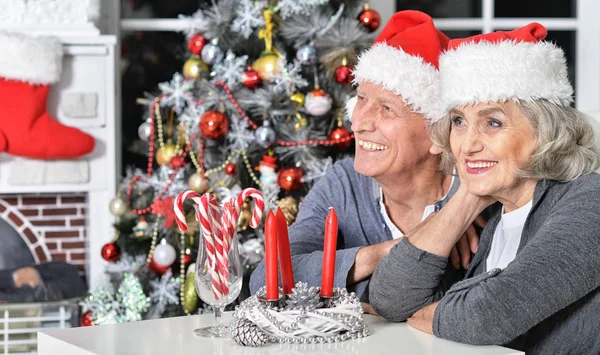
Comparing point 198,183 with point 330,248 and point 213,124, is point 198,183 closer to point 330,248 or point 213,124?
point 213,124

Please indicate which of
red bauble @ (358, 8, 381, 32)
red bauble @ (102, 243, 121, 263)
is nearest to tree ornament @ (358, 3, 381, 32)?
red bauble @ (358, 8, 381, 32)

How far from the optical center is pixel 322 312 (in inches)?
67.1

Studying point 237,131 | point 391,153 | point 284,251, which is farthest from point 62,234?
point 284,251

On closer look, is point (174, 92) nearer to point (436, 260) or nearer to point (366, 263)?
point (366, 263)

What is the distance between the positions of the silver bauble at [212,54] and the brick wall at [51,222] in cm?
72

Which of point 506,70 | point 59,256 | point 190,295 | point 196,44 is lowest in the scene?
point 190,295

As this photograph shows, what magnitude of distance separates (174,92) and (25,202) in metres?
0.72

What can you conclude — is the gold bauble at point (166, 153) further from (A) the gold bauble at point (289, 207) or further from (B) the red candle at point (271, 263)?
(B) the red candle at point (271, 263)

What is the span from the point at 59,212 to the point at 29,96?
48cm

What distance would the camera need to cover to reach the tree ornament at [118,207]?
343 centimetres

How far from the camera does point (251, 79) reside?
3342 millimetres

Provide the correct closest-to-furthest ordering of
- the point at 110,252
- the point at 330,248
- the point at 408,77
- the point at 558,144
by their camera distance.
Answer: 1. the point at 330,248
2. the point at 558,144
3. the point at 408,77
4. the point at 110,252

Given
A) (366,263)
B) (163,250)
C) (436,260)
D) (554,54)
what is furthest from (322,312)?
(163,250)

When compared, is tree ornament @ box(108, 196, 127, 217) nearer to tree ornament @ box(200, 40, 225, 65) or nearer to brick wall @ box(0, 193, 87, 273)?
brick wall @ box(0, 193, 87, 273)
